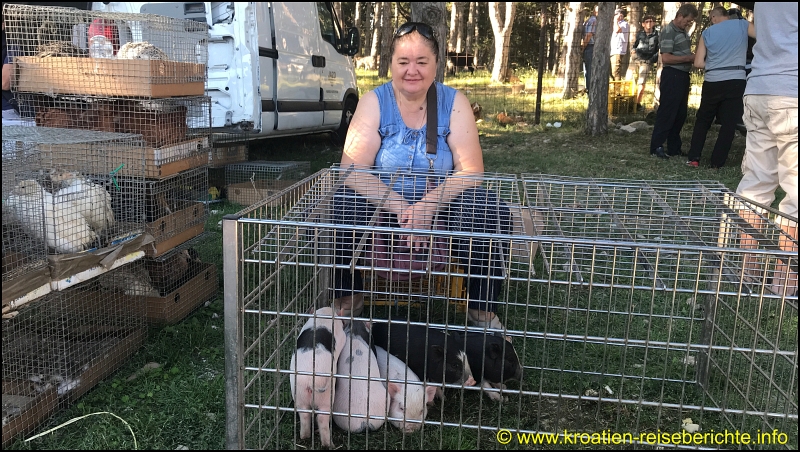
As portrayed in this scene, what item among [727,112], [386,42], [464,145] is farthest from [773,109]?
[386,42]

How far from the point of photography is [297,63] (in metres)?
8.24

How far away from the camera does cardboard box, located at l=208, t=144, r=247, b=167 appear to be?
23.7ft

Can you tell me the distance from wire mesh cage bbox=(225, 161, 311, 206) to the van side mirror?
9.63ft

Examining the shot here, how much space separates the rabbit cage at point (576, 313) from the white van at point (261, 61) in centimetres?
→ 430

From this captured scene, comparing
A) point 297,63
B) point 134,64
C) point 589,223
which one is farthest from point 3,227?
point 297,63

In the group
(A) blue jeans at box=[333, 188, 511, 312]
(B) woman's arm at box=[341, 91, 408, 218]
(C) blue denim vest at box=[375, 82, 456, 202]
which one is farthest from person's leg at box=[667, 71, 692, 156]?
(A) blue jeans at box=[333, 188, 511, 312]

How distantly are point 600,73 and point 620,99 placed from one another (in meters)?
2.46

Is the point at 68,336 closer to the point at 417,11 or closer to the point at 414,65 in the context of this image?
the point at 414,65

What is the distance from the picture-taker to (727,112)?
840 centimetres

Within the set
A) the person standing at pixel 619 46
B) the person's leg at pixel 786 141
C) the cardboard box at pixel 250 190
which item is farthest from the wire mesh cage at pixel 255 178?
the person standing at pixel 619 46

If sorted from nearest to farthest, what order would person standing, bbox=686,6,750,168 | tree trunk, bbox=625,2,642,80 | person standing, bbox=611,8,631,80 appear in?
1. person standing, bbox=686,6,750,168
2. person standing, bbox=611,8,631,80
3. tree trunk, bbox=625,2,642,80

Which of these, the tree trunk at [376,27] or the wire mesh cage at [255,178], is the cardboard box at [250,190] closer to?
the wire mesh cage at [255,178]

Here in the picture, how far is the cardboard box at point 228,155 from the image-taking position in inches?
284

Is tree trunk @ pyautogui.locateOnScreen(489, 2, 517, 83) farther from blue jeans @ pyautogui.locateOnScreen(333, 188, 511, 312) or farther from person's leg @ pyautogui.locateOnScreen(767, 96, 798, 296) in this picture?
blue jeans @ pyautogui.locateOnScreen(333, 188, 511, 312)
